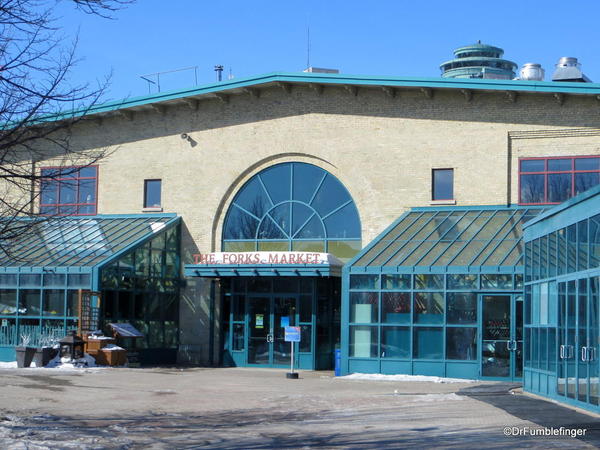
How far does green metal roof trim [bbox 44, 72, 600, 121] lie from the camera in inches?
1129

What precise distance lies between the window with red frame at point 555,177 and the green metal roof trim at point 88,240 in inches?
518

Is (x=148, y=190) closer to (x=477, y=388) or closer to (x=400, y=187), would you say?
(x=400, y=187)

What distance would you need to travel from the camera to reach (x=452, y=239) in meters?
28.7

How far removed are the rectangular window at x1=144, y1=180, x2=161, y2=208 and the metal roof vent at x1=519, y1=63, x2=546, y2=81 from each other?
14.8 metres

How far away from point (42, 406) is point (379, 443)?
7784 mm

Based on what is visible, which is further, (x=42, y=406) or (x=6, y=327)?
(x=6, y=327)

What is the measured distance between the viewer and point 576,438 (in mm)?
13461

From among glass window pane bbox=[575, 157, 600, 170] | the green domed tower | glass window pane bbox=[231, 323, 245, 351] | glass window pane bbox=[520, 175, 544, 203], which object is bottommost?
glass window pane bbox=[231, 323, 245, 351]

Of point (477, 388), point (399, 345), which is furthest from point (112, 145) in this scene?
point (477, 388)

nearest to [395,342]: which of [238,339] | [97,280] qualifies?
[238,339]

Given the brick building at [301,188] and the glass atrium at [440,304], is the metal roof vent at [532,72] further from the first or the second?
the glass atrium at [440,304]

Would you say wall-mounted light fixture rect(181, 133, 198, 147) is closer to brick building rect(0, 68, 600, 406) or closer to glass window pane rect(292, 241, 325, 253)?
brick building rect(0, 68, 600, 406)

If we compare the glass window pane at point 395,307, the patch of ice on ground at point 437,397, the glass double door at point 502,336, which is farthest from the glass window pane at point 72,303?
the patch of ice on ground at point 437,397

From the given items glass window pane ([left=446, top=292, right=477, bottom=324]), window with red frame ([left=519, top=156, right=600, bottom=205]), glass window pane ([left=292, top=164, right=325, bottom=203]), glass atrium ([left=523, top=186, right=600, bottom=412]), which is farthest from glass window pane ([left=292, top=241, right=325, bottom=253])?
glass atrium ([left=523, top=186, right=600, bottom=412])
